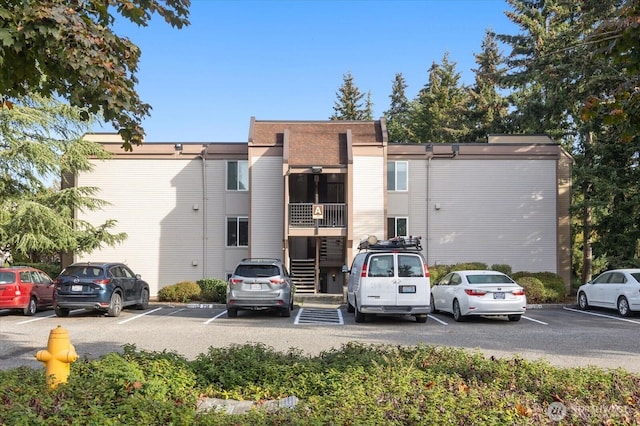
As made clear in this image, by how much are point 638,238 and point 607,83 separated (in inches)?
269

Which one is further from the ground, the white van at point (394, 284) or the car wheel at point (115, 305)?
the white van at point (394, 284)

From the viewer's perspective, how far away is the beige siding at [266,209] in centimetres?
2580

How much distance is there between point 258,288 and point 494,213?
1398 cm

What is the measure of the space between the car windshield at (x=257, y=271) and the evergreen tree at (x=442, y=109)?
33532 millimetres

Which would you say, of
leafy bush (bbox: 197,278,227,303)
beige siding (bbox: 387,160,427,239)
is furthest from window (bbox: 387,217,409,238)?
leafy bush (bbox: 197,278,227,303)

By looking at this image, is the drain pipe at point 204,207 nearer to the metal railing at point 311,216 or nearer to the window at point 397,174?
the metal railing at point 311,216

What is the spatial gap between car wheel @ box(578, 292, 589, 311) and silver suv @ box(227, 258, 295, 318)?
1051cm

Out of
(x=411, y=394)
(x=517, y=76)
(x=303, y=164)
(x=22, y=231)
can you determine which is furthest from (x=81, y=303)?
(x=517, y=76)

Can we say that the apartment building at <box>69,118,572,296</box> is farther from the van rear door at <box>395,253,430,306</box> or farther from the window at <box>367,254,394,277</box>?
the van rear door at <box>395,253,430,306</box>

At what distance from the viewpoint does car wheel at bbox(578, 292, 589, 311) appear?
1977 cm

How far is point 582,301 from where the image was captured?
65.5ft

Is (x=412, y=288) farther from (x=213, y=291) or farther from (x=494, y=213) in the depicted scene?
(x=494, y=213)

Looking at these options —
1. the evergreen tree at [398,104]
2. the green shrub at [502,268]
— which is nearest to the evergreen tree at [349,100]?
the evergreen tree at [398,104]

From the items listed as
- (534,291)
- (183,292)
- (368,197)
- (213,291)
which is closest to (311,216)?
(368,197)
